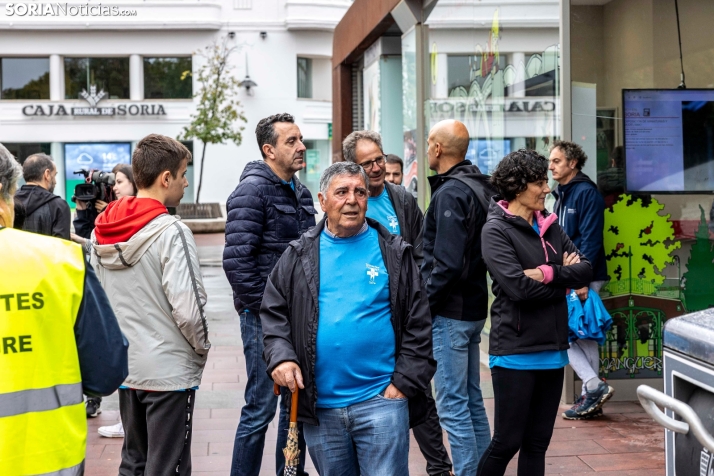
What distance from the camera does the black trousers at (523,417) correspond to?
4.15 metres

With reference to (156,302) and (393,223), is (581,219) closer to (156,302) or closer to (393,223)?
(393,223)

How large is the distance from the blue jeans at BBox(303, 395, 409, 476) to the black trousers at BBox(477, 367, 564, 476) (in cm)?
72

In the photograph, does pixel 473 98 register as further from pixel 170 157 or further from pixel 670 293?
pixel 170 157

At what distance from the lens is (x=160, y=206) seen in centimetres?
405

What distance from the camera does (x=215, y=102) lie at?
34.8 meters

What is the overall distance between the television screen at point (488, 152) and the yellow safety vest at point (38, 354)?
21.3 feet

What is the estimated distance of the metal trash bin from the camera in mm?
2127

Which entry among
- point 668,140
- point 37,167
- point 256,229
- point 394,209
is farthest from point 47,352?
point 668,140

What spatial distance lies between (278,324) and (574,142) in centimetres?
410

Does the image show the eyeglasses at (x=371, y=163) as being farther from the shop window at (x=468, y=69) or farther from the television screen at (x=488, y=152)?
the shop window at (x=468, y=69)

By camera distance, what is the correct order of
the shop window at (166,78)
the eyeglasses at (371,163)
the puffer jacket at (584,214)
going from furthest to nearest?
the shop window at (166,78)
the puffer jacket at (584,214)
the eyeglasses at (371,163)

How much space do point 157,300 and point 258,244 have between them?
816 millimetres

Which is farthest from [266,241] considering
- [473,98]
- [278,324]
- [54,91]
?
[54,91]

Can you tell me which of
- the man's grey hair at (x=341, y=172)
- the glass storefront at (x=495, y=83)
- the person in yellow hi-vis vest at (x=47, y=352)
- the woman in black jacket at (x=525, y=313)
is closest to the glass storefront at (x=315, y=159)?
the glass storefront at (x=495, y=83)
